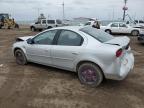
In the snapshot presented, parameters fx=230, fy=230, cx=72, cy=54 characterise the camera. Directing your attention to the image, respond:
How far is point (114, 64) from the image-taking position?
5.58m

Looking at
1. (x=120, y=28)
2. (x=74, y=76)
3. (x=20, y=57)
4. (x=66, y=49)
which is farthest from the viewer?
(x=120, y=28)

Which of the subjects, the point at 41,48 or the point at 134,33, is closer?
the point at 41,48

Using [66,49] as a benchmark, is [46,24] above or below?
above

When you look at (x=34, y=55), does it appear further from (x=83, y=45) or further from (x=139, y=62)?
(x=139, y=62)

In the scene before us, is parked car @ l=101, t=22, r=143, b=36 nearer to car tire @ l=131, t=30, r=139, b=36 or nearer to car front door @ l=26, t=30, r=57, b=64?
car tire @ l=131, t=30, r=139, b=36

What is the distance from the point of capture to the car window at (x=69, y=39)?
6.37 metres

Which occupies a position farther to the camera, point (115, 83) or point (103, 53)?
point (115, 83)

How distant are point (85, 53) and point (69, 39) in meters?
0.86

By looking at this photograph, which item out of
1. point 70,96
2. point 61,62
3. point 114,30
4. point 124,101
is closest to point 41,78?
point 61,62

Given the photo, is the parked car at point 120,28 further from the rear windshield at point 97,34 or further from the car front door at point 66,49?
the car front door at point 66,49

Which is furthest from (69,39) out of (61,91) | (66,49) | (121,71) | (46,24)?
(46,24)

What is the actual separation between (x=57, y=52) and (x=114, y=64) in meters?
1.88

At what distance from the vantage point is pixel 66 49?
6.48 metres

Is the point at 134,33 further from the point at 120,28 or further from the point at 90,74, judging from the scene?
the point at 90,74
